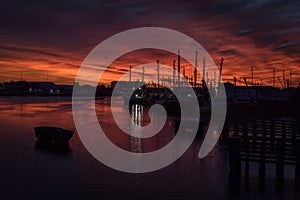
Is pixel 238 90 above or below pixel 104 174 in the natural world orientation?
above

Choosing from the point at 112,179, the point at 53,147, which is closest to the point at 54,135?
the point at 53,147

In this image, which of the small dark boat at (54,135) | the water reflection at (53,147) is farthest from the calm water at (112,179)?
the small dark boat at (54,135)

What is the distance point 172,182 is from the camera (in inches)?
734

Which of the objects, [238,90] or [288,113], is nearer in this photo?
[288,113]

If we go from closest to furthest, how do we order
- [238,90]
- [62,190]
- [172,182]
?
[62,190] < [172,182] < [238,90]

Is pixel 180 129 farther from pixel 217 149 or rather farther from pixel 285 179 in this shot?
pixel 285 179

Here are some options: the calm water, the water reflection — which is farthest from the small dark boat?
the calm water

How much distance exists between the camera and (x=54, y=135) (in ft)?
102

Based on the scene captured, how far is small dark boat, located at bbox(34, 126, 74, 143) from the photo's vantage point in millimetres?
30562

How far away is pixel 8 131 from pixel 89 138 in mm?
13727

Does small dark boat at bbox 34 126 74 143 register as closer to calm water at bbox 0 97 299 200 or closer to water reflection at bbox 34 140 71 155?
water reflection at bbox 34 140 71 155

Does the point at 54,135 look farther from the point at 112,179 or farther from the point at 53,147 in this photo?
the point at 112,179

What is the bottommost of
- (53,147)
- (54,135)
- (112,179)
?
(112,179)

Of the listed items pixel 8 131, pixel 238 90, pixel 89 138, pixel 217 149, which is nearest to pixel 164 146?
pixel 217 149
